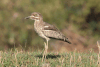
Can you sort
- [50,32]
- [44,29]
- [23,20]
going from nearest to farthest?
1. [44,29]
2. [50,32]
3. [23,20]

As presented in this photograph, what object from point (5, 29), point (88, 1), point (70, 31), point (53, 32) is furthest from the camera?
point (88, 1)

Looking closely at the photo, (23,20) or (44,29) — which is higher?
(23,20)

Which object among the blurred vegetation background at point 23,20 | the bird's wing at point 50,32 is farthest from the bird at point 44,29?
the blurred vegetation background at point 23,20

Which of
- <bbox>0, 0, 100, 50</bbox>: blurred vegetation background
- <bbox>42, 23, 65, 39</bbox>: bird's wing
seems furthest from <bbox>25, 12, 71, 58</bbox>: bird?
<bbox>0, 0, 100, 50</bbox>: blurred vegetation background

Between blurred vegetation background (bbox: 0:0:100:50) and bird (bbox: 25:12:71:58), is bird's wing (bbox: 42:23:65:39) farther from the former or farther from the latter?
blurred vegetation background (bbox: 0:0:100:50)

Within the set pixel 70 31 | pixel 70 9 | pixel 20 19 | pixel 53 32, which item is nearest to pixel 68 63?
pixel 53 32

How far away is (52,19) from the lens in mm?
17219

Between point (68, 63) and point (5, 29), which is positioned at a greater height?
point (5, 29)

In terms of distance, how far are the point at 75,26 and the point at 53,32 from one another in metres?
10.8

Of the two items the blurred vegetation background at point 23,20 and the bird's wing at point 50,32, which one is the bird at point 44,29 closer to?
the bird's wing at point 50,32

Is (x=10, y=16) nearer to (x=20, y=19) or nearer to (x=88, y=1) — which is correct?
(x=20, y=19)

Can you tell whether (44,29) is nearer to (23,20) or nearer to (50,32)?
(50,32)

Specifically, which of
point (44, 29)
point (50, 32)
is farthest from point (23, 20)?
point (44, 29)

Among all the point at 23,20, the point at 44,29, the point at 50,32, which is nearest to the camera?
the point at 44,29
